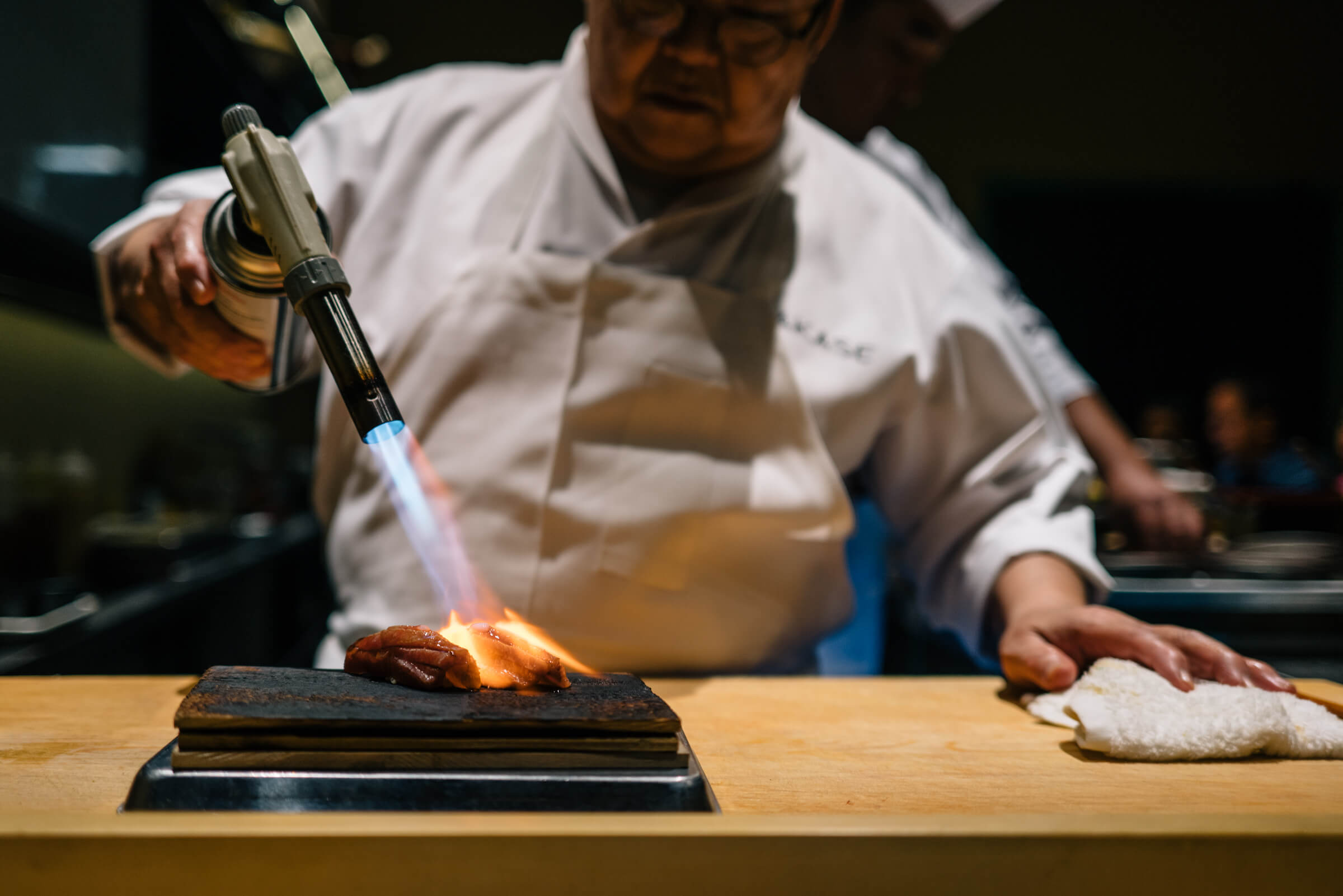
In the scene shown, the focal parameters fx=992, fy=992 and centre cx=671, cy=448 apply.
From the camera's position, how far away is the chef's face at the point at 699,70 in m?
0.98

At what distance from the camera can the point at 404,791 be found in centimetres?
57

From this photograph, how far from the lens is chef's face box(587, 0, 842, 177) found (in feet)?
3.23

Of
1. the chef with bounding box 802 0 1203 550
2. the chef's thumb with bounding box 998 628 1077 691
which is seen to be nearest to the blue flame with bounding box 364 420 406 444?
the chef's thumb with bounding box 998 628 1077 691

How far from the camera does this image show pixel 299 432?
212 inches

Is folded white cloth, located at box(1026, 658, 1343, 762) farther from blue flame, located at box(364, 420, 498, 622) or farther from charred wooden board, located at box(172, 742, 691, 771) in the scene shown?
blue flame, located at box(364, 420, 498, 622)

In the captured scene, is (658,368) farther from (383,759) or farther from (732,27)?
(383,759)

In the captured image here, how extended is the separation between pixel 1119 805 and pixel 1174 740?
0.14 metres

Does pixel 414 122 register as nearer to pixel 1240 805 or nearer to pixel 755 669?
pixel 755 669

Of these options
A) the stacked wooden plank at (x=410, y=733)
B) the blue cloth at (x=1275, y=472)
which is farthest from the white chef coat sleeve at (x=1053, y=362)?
the blue cloth at (x=1275, y=472)

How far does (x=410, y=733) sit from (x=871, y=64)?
1882mm

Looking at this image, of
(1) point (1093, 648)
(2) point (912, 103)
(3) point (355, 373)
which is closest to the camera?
(3) point (355, 373)

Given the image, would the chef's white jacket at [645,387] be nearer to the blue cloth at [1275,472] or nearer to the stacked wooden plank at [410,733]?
the stacked wooden plank at [410,733]

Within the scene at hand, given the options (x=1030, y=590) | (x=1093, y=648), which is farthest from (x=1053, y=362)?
(x=1093, y=648)

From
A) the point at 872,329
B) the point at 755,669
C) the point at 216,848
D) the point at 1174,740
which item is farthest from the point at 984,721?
the point at 216,848
